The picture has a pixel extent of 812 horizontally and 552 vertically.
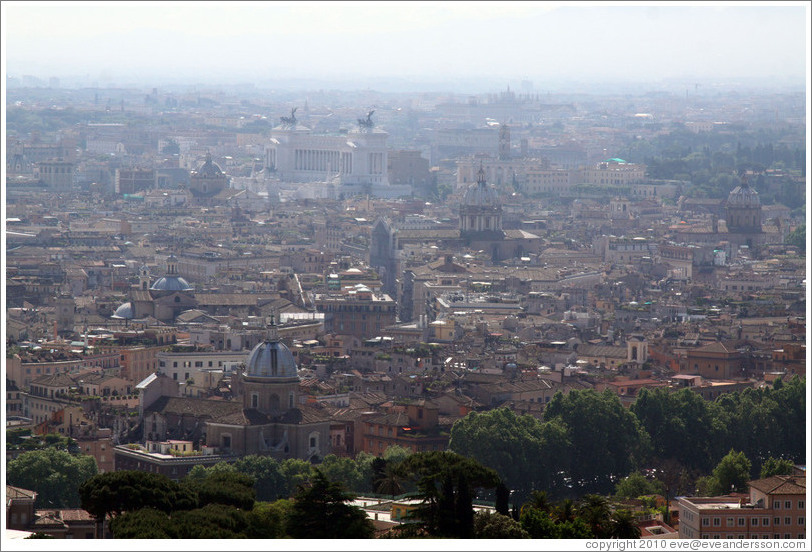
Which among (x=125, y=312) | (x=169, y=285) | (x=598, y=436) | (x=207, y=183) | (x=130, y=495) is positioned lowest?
(x=207, y=183)

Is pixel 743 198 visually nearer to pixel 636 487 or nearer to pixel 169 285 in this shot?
pixel 169 285

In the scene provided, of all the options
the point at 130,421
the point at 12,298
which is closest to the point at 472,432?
the point at 130,421

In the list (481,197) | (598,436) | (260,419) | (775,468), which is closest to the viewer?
(775,468)

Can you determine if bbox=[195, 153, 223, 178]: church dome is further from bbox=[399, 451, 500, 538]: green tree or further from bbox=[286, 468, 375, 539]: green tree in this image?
bbox=[286, 468, 375, 539]: green tree

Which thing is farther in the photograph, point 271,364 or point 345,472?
point 271,364

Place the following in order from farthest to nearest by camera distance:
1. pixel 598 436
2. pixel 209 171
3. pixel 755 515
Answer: pixel 209 171
pixel 598 436
pixel 755 515

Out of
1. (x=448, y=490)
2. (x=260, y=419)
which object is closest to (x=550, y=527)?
(x=448, y=490)

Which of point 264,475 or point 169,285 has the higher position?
point 264,475

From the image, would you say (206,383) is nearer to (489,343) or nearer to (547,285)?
(489,343)

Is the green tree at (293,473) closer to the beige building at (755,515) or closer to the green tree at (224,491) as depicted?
→ the green tree at (224,491)
